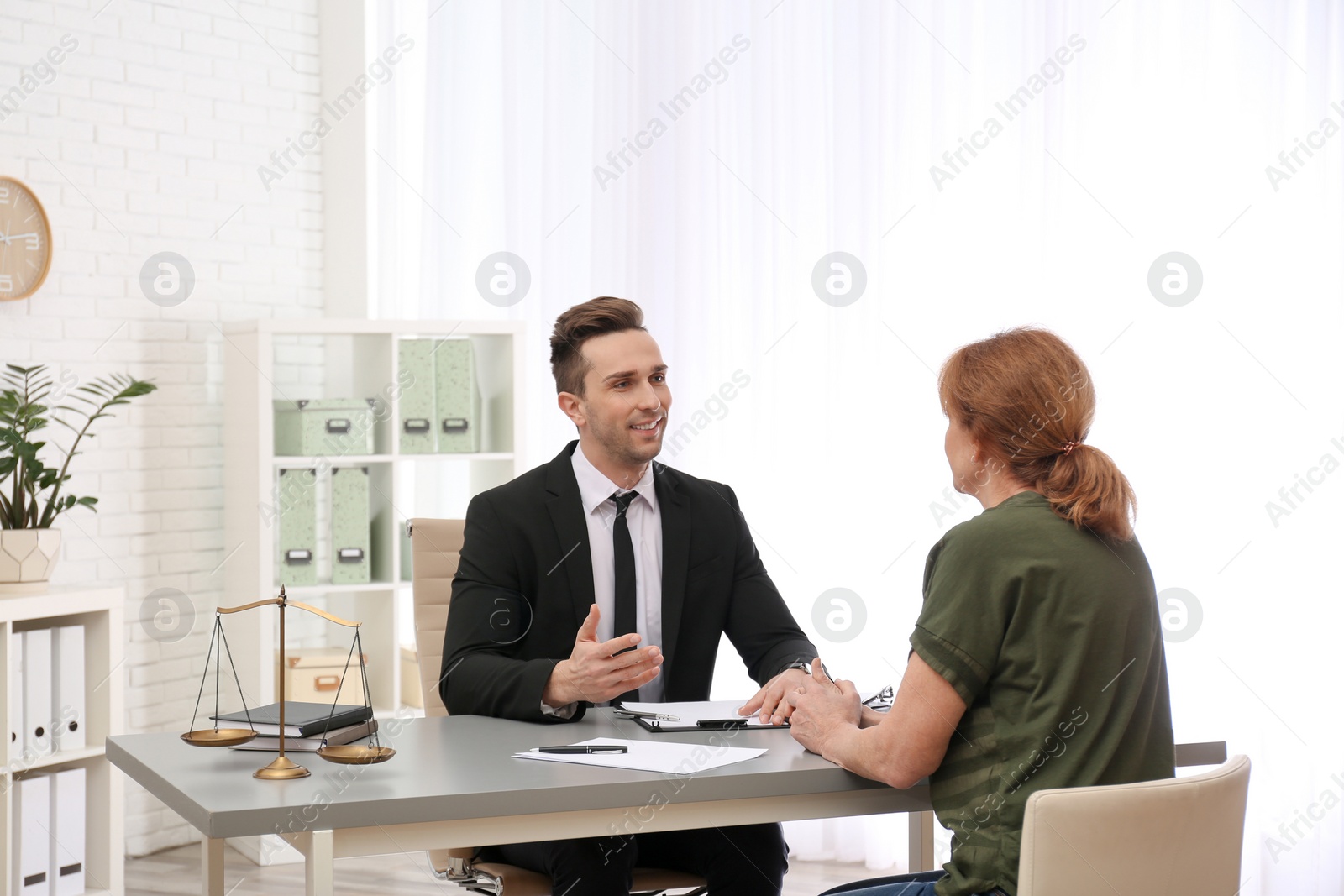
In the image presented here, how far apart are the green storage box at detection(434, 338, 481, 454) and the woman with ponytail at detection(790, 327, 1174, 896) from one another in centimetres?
286

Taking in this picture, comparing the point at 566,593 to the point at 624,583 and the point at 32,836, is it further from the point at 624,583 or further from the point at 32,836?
the point at 32,836

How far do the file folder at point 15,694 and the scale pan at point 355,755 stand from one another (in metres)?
2.19

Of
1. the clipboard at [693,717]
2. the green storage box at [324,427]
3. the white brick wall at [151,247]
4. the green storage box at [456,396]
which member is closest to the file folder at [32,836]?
the white brick wall at [151,247]

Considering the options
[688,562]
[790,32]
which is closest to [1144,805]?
[688,562]

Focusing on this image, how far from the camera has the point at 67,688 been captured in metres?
3.61

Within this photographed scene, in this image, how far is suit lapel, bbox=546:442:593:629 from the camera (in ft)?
→ 7.73

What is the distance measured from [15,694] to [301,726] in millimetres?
2123

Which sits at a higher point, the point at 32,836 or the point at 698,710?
the point at 698,710

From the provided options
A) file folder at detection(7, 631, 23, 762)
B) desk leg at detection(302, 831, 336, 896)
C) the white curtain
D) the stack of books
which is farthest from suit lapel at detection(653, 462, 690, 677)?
file folder at detection(7, 631, 23, 762)

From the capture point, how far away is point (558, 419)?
4.67 m

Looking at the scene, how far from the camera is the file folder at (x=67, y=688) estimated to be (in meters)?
3.58

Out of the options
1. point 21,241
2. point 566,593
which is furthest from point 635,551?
point 21,241

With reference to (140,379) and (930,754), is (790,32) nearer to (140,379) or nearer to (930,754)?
(140,379)

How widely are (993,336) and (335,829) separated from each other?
108cm
